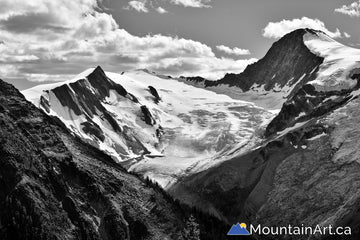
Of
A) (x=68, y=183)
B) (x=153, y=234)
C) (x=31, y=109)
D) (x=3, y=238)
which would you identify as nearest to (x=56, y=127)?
(x=31, y=109)

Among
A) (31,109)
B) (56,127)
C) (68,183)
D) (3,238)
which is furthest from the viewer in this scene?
(56,127)

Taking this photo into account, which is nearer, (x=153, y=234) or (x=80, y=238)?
(x=80, y=238)

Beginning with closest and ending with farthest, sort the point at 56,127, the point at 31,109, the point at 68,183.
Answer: the point at 68,183 < the point at 31,109 < the point at 56,127

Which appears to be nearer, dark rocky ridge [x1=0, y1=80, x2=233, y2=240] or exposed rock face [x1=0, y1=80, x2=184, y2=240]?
exposed rock face [x1=0, y1=80, x2=184, y2=240]

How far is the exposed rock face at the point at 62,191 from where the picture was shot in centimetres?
14800

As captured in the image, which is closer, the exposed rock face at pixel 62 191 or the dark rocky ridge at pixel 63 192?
the exposed rock face at pixel 62 191

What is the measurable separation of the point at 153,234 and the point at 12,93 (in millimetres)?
48172

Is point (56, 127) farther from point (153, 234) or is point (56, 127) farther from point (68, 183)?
point (153, 234)

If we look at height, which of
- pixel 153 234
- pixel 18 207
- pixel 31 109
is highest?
pixel 31 109

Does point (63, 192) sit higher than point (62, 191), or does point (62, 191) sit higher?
point (62, 191)

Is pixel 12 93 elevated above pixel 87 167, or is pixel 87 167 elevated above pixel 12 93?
pixel 12 93

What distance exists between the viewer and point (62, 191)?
6280 inches

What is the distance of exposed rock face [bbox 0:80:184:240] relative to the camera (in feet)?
486

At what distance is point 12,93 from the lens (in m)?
183
